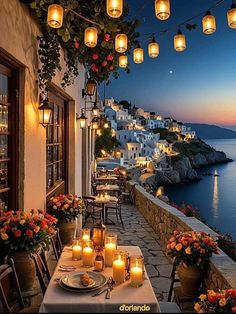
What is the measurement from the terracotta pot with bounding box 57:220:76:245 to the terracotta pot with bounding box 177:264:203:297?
2.88 m

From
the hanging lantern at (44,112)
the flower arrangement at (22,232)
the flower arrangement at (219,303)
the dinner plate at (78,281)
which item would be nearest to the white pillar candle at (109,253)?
the dinner plate at (78,281)

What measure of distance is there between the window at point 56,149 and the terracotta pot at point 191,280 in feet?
9.93

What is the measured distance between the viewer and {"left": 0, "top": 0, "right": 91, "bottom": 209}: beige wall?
3.39 m

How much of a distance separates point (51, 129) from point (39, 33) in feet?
6.71

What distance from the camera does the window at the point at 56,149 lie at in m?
6.12

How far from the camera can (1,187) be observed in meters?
3.77

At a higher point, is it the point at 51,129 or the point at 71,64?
the point at 71,64

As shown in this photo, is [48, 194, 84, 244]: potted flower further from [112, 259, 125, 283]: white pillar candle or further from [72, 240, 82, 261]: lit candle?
[112, 259, 125, 283]: white pillar candle

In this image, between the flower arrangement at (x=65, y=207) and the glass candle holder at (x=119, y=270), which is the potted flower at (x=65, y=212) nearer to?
the flower arrangement at (x=65, y=207)

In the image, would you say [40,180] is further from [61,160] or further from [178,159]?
[178,159]

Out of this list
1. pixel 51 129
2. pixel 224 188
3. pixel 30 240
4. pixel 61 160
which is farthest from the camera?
pixel 224 188

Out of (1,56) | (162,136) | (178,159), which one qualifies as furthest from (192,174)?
(1,56)

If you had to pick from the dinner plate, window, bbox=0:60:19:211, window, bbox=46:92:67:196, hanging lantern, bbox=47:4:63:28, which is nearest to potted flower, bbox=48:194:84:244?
window, bbox=46:92:67:196

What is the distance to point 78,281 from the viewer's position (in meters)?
2.87
